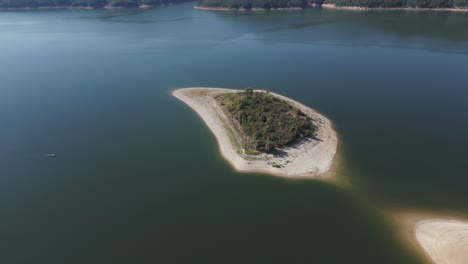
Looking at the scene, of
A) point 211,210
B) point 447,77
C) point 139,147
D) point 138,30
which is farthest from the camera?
point 138,30

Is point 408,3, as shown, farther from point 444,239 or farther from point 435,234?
point 444,239

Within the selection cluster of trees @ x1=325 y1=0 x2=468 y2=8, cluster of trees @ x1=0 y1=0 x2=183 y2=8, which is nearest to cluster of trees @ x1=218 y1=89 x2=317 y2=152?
cluster of trees @ x1=325 y1=0 x2=468 y2=8

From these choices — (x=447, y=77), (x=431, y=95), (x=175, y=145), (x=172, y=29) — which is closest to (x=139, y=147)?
(x=175, y=145)

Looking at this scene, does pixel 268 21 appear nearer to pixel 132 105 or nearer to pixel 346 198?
pixel 132 105

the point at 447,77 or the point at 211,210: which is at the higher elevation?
the point at 447,77

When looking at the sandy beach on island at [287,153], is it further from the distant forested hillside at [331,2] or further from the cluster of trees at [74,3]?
the cluster of trees at [74,3]

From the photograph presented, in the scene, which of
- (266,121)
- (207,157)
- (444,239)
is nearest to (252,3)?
(266,121)

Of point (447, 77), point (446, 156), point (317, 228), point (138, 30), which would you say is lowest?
point (317, 228)

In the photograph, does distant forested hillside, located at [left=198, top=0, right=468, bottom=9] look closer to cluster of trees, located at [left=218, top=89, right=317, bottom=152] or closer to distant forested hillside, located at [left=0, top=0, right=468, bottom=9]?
distant forested hillside, located at [left=0, top=0, right=468, bottom=9]
